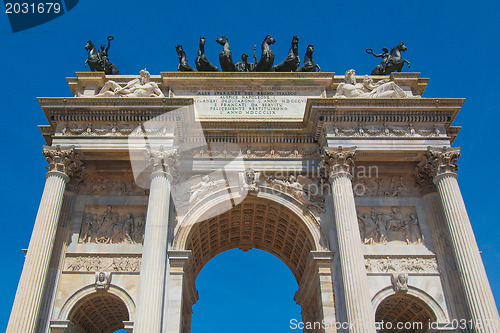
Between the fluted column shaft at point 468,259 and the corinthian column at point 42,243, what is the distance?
50.4 feet

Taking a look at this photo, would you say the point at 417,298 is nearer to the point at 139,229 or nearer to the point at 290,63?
the point at 139,229

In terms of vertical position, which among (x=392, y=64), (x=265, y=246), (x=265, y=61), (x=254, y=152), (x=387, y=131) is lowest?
(x=265, y=246)

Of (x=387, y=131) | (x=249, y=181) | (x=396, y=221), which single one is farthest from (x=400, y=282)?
(x=249, y=181)

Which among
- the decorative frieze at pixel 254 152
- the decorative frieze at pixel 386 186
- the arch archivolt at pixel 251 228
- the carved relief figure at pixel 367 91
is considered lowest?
the arch archivolt at pixel 251 228

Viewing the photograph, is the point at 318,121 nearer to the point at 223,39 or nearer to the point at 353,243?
the point at 353,243

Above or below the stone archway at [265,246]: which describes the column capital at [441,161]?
above

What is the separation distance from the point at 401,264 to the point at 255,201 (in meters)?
6.62

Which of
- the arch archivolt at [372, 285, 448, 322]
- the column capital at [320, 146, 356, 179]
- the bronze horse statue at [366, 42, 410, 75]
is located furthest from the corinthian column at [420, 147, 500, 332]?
the bronze horse statue at [366, 42, 410, 75]

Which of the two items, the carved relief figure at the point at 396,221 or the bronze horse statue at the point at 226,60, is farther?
the bronze horse statue at the point at 226,60

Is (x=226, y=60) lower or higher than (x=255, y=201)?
higher

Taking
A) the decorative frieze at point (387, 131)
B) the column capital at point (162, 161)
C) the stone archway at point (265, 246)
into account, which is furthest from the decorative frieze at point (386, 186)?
the column capital at point (162, 161)

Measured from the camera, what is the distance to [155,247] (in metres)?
18.5

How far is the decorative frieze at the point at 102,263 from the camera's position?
1991cm

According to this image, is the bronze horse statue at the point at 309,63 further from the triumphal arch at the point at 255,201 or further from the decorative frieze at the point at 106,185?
the decorative frieze at the point at 106,185
